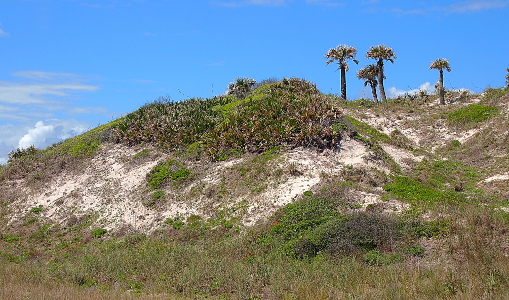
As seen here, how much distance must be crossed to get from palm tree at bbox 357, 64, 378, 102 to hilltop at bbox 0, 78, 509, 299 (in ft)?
36.1

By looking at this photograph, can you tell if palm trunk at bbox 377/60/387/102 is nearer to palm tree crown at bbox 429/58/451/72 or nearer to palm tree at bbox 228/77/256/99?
palm tree crown at bbox 429/58/451/72

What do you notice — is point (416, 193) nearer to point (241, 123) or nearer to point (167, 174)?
point (241, 123)

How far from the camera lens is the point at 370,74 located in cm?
4169

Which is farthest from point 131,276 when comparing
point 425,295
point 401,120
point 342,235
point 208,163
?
point 401,120

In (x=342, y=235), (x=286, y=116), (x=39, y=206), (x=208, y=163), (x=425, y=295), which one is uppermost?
(x=286, y=116)

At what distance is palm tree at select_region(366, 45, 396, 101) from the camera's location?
131ft

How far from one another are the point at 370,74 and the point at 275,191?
2722 cm

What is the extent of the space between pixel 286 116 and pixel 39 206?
13177mm

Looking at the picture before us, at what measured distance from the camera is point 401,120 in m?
30.3

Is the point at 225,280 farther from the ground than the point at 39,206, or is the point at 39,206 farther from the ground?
the point at 39,206

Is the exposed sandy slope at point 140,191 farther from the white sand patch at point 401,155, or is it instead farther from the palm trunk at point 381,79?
the palm trunk at point 381,79

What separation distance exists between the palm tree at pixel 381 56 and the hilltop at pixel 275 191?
990 centimetres

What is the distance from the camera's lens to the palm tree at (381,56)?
1569 inches

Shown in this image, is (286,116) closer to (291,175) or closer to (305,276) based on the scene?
(291,175)
